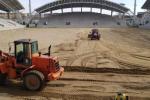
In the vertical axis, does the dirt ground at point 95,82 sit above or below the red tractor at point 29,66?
below

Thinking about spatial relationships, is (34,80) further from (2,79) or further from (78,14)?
(78,14)

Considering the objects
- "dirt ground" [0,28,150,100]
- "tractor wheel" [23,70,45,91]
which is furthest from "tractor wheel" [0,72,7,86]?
"tractor wheel" [23,70,45,91]

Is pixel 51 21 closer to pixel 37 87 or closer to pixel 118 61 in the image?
pixel 118 61

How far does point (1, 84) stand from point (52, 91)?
242 cm

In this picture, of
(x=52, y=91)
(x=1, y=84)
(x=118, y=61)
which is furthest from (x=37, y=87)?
(x=118, y=61)

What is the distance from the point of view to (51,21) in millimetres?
113625

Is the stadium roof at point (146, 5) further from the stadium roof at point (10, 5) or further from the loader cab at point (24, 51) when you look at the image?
the loader cab at point (24, 51)

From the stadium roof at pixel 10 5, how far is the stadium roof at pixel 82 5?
7.06 m

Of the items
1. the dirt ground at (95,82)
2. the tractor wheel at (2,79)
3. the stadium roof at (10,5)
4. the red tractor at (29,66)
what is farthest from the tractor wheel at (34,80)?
the stadium roof at (10,5)

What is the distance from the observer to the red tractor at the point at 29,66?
13.2 meters

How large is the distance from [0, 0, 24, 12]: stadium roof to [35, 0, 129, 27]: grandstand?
6828 mm

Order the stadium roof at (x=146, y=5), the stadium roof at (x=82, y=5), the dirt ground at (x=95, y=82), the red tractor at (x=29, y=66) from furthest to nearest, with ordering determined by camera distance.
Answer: the stadium roof at (x=82, y=5), the stadium roof at (x=146, y=5), the red tractor at (x=29, y=66), the dirt ground at (x=95, y=82)

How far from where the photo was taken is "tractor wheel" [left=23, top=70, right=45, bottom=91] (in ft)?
42.8

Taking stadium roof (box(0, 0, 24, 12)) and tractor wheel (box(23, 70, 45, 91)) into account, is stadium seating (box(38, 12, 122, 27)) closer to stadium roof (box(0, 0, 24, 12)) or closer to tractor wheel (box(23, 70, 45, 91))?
stadium roof (box(0, 0, 24, 12))
